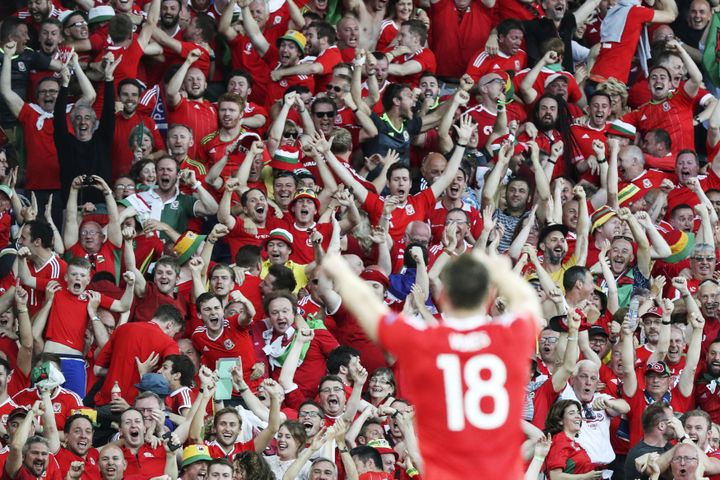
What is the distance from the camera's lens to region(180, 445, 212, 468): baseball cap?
1253 centimetres

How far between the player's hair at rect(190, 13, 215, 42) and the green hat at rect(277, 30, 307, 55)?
0.66 m

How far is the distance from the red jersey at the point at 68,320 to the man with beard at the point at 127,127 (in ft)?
7.29

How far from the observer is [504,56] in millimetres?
18281

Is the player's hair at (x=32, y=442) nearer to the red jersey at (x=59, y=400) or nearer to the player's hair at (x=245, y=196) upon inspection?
the red jersey at (x=59, y=400)

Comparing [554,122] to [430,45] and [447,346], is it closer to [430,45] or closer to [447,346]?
[430,45]

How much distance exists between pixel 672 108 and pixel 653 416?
5.27 m

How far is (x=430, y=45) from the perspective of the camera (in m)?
18.9

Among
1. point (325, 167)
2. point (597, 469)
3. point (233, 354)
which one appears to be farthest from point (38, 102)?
point (597, 469)

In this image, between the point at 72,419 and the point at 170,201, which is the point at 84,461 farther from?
the point at 170,201

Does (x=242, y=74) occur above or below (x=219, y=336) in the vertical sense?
above

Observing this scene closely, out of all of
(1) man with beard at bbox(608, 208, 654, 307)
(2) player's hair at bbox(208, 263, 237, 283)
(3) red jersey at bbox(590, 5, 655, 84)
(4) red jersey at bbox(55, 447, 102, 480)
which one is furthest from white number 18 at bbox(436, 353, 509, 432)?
A: (3) red jersey at bbox(590, 5, 655, 84)

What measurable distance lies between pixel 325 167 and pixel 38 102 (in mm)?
2802

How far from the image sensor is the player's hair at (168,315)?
1420 centimetres

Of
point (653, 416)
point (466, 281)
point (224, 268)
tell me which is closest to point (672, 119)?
point (653, 416)
